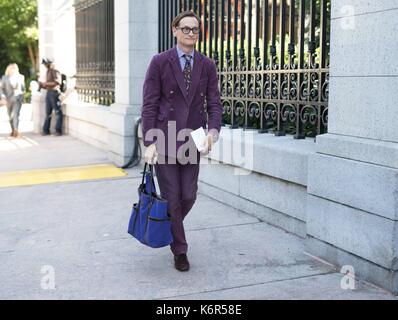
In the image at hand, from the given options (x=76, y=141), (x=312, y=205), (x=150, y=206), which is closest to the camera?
(x=150, y=206)

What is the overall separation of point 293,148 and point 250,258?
1.20 metres

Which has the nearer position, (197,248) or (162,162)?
(162,162)

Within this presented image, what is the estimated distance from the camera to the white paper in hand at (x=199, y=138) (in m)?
4.55

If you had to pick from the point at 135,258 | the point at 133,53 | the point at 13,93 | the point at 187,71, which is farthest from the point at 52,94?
the point at 187,71

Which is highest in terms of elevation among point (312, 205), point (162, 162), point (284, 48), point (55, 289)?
point (284, 48)

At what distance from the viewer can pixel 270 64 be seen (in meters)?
6.59

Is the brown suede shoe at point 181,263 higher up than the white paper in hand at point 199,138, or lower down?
lower down

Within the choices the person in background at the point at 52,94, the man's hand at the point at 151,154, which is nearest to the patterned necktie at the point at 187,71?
the man's hand at the point at 151,154

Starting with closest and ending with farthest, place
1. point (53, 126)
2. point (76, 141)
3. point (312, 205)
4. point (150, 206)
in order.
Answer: point (150, 206), point (312, 205), point (76, 141), point (53, 126)

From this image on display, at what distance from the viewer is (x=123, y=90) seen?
10078 mm

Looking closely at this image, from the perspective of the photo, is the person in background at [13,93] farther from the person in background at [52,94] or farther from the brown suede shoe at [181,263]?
the brown suede shoe at [181,263]

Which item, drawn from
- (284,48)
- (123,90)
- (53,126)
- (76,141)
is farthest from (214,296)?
(53,126)

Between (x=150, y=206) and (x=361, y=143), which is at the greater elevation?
(x=361, y=143)

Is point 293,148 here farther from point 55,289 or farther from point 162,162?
point 55,289
